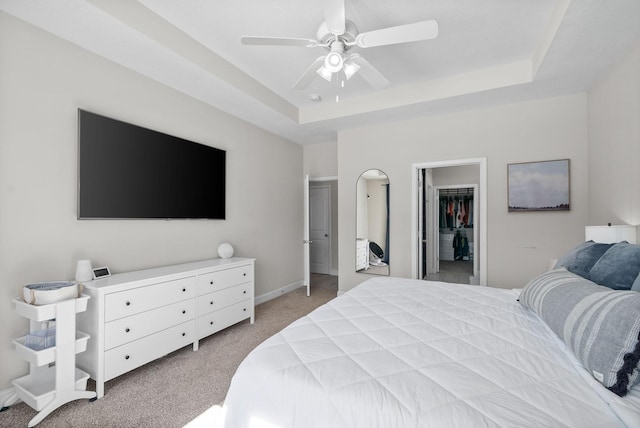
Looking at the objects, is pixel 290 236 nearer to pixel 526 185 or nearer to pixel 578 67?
pixel 526 185

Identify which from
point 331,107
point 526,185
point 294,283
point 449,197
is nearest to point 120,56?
point 331,107

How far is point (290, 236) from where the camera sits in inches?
185

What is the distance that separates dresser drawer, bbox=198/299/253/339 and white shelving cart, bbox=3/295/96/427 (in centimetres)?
90

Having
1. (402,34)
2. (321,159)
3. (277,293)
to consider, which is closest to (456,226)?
(321,159)

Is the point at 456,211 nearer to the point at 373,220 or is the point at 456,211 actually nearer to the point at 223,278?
the point at 373,220

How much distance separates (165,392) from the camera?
196cm

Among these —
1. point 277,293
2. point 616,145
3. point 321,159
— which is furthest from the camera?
point 321,159

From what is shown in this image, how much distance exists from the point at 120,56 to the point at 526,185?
165 inches

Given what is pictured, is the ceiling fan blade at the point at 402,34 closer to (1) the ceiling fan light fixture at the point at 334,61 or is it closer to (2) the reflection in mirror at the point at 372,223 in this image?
(1) the ceiling fan light fixture at the point at 334,61

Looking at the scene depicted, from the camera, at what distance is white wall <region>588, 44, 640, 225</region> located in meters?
2.12

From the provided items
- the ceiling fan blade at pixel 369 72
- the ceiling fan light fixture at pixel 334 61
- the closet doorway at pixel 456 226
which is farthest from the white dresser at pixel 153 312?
the closet doorway at pixel 456 226

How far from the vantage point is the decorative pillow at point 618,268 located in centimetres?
133

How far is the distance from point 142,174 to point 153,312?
3.97ft

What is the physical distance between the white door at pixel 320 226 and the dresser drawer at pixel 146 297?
3564mm
